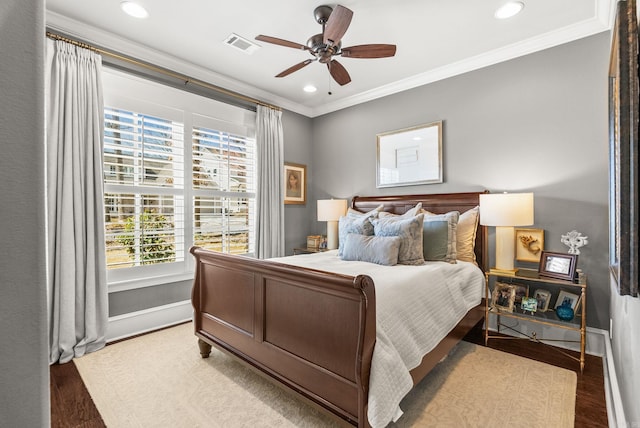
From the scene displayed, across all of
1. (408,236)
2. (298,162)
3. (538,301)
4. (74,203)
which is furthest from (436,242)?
(74,203)

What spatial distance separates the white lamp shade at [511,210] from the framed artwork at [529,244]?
0.32m

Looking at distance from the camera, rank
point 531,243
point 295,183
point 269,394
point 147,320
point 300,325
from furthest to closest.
A: point 295,183 < point 147,320 < point 531,243 < point 269,394 < point 300,325

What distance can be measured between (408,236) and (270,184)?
6.95 ft

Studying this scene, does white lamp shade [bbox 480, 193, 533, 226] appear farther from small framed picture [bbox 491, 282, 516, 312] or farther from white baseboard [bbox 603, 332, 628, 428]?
white baseboard [bbox 603, 332, 628, 428]

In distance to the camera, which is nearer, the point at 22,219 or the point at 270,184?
the point at 22,219

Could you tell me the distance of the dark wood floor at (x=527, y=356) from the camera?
176 centimetres

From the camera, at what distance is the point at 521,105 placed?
9.67 feet

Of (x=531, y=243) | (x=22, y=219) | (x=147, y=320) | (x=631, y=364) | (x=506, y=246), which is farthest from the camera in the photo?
(x=147, y=320)

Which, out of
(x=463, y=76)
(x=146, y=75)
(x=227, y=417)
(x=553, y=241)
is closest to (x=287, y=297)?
(x=227, y=417)

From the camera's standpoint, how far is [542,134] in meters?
2.84

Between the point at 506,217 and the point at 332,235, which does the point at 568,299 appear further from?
the point at 332,235

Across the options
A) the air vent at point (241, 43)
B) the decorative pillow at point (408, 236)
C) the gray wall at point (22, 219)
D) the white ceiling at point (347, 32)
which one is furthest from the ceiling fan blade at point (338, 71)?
the gray wall at point (22, 219)

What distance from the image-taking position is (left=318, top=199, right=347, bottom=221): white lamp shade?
4098 millimetres

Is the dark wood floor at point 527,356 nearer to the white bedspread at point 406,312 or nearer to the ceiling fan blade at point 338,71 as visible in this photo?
the white bedspread at point 406,312
